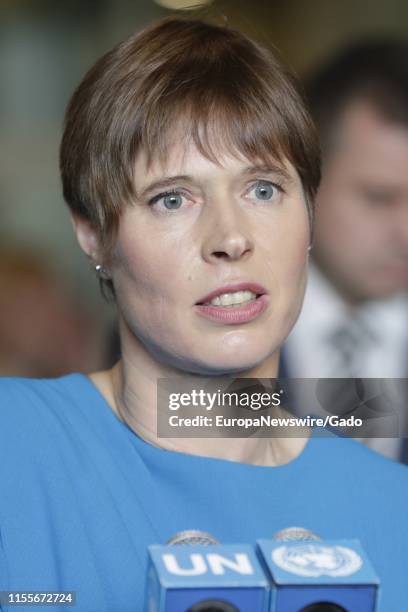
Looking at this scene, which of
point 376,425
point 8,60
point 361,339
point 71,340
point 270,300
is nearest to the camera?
point 270,300

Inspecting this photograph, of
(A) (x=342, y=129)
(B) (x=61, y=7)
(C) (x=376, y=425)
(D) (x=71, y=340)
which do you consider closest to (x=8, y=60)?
(B) (x=61, y=7)

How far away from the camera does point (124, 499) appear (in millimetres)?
1613

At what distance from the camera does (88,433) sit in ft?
5.54

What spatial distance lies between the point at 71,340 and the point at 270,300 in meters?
2.09

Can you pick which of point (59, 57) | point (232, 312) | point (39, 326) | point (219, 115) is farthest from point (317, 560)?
point (59, 57)

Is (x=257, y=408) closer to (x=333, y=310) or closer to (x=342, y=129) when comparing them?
(x=333, y=310)

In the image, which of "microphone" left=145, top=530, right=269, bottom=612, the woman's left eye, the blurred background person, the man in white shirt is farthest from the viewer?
the blurred background person

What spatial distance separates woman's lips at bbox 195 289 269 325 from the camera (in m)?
1.58

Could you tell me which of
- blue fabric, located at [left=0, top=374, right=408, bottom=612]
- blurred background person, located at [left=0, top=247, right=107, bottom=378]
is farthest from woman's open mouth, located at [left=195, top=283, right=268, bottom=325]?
blurred background person, located at [left=0, top=247, right=107, bottom=378]

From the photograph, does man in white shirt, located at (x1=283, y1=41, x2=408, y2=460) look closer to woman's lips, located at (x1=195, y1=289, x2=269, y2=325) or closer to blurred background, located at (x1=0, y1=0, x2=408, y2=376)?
woman's lips, located at (x1=195, y1=289, x2=269, y2=325)

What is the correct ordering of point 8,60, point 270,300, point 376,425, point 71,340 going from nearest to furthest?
point 270,300, point 376,425, point 71,340, point 8,60

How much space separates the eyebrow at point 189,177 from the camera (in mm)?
1597

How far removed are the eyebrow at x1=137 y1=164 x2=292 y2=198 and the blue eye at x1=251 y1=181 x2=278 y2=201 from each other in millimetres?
19

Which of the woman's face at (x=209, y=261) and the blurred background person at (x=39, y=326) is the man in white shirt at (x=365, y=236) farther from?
the woman's face at (x=209, y=261)
